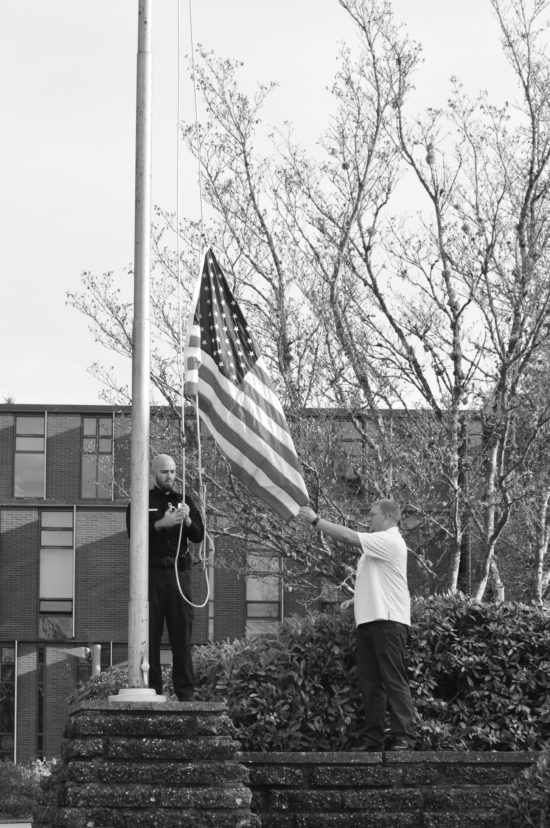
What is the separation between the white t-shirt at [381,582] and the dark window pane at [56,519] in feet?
108

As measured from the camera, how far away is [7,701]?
4028 centimetres

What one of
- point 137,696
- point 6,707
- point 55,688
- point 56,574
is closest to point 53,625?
point 56,574

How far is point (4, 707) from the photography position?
132 feet

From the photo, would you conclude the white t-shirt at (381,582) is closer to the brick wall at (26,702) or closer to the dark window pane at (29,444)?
the brick wall at (26,702)

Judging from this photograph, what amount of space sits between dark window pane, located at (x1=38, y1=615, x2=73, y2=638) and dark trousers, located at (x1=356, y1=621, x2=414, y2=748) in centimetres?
3238

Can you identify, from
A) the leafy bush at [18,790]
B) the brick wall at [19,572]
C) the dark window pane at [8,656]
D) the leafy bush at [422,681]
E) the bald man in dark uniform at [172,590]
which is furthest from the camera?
the brick wall at [19,572]

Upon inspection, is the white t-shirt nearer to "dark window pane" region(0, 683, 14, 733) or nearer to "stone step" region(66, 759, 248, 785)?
→ "stone step" region(66, 759, 248, 785)

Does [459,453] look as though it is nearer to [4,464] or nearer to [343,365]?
[343,365]

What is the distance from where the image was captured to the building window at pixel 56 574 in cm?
4059

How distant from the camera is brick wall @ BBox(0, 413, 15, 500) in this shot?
41594mm

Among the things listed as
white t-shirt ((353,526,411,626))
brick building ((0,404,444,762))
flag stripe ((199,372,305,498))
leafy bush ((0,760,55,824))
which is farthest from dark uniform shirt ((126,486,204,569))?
brick building ((0,404,444,762))

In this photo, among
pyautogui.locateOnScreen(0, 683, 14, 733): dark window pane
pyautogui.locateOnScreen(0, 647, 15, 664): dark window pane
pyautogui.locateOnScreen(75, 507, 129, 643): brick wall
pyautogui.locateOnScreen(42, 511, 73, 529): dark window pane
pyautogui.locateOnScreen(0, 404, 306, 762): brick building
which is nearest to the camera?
pyautogui.locateOnScreen(0, 683, 14, 733): dark window pane

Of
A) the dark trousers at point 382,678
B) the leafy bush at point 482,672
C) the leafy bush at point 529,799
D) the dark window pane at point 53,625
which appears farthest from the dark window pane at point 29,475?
the leafy bush at point 529,799

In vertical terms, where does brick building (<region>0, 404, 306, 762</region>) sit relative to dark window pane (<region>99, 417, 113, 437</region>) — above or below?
below
